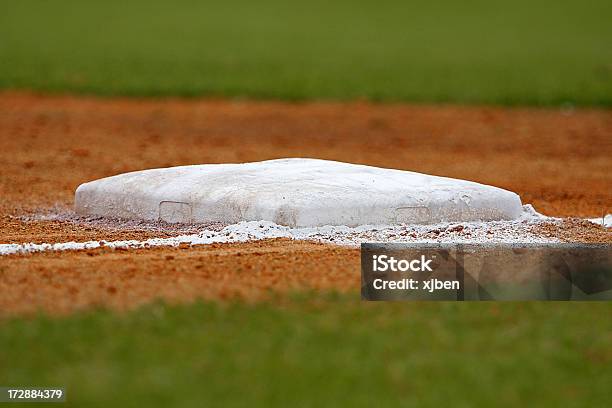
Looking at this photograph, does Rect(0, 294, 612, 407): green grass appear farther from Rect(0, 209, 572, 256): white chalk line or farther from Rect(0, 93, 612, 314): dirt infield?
Rect(0, 209, 572, 256): white chalk line

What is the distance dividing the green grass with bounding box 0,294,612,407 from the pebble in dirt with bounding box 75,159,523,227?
147 cm

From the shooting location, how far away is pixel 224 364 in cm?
383

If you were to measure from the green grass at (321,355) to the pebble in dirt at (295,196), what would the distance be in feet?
4.82

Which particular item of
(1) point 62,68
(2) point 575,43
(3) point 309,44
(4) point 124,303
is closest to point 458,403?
(4) point 124,303

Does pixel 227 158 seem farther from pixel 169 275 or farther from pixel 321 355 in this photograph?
pixel 321 355

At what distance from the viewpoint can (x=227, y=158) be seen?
33.0 ft

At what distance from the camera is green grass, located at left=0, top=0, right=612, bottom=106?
16.3 metres

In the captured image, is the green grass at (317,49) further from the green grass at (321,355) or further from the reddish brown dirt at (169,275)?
the green grass at (321,355)

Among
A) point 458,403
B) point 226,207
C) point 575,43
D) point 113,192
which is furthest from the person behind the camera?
point 575,43

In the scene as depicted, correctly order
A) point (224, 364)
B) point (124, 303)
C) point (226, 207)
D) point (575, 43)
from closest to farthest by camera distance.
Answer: point (224, 364) → point (124, 303) → point (226, 207) → point (575, 43)

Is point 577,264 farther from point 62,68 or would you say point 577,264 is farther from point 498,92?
point 62,68

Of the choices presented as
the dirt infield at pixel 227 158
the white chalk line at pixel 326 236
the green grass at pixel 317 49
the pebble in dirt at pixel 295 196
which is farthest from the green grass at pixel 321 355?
the green grass at pixel 317 49

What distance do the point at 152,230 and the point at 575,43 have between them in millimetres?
22172

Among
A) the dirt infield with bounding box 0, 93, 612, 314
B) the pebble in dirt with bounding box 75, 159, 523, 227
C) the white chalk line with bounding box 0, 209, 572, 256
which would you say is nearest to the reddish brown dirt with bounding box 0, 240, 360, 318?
the dirt infield with bounding box 0, 93, 612, 314
